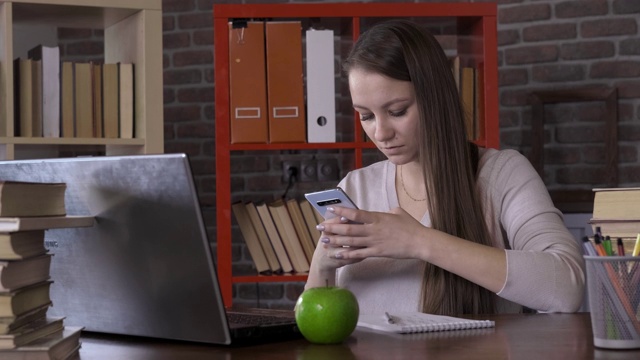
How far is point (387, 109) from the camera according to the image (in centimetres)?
182

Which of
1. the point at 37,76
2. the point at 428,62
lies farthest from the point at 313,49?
the point at 428,62

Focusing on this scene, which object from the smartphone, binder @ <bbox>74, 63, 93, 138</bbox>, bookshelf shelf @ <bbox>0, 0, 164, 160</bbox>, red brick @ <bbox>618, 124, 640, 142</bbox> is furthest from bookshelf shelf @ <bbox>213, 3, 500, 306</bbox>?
the smartphone

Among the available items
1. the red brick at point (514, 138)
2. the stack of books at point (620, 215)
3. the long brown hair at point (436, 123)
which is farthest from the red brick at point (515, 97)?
the stack of books at point (620, 215)

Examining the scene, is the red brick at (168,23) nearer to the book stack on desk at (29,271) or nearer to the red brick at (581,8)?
the red brick at (581,8)

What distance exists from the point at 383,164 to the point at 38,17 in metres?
1.48

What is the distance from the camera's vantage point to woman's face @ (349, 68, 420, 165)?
5.94 feet

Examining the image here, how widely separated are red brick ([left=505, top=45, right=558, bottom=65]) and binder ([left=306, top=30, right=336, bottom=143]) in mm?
898

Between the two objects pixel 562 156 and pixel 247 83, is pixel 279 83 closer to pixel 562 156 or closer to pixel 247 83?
pixel 247 83

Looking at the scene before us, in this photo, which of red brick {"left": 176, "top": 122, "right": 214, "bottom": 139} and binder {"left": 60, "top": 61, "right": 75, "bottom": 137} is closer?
binder {"left": 60, "top": 61, "right": 75, "bottom": 137}

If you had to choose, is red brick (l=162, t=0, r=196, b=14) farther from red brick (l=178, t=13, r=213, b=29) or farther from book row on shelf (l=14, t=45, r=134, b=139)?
book row on shelf (l=14, t=45, r=134, b=139)

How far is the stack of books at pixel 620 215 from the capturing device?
4.48 feet

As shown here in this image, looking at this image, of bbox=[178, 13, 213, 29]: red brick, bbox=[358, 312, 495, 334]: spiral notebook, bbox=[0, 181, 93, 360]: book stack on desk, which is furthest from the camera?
bbox=[178, 13, 213, 29]: red brick

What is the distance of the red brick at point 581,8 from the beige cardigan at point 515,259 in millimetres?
1843

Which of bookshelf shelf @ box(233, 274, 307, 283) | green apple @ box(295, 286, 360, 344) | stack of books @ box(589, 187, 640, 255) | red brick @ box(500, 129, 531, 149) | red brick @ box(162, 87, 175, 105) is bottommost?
bookshelf shelf @ box(233, 274, 307, 283)
